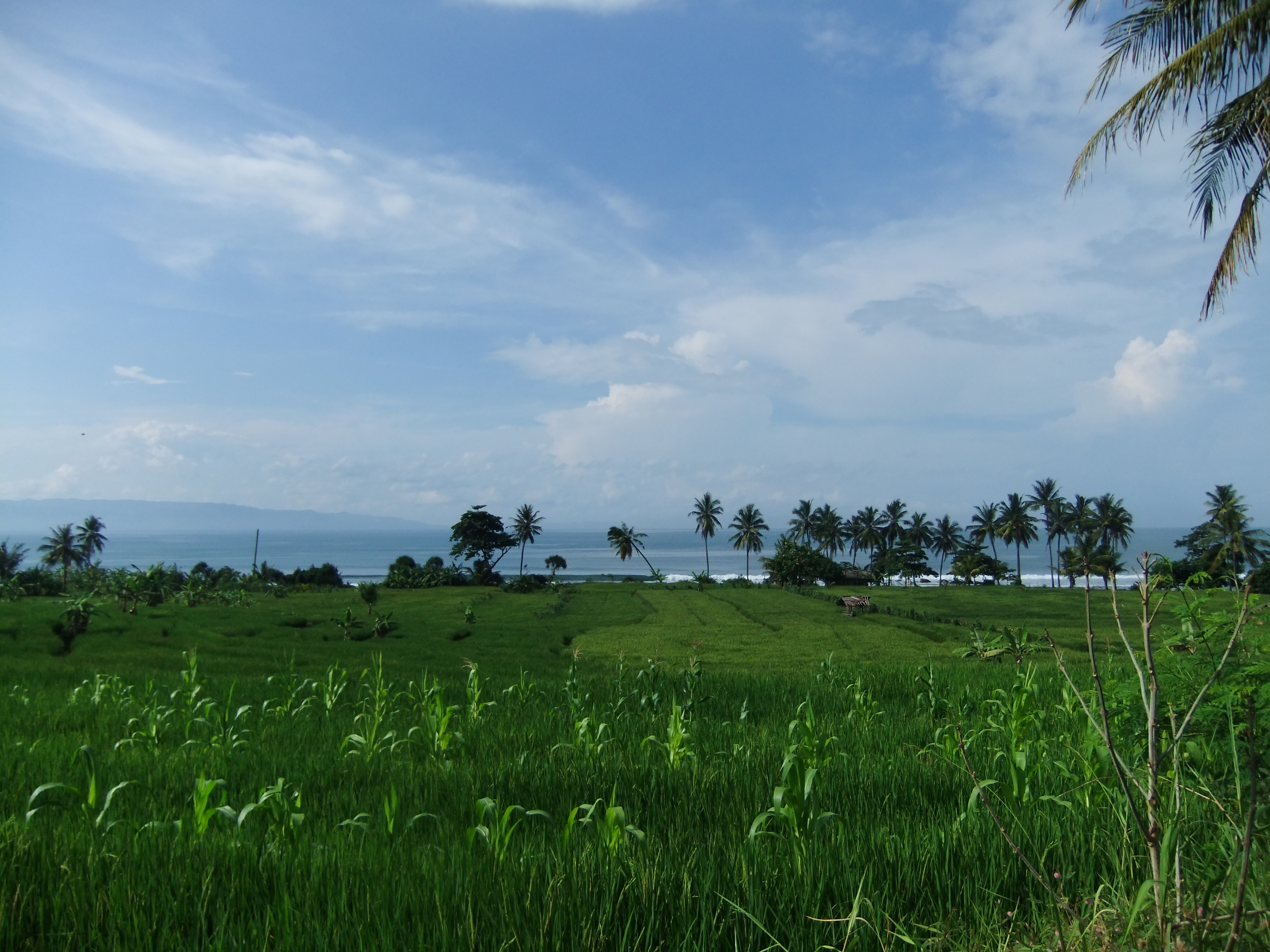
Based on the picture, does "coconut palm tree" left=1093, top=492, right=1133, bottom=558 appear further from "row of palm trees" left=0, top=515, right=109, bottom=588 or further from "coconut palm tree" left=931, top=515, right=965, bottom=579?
"row of palm trees" left=0, top=515, right=109, bottom=588

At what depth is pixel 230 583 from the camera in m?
47.6

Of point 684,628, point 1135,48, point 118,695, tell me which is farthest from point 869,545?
point 118,695

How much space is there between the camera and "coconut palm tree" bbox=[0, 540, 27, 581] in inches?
2189

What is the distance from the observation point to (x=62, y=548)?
69.3 m

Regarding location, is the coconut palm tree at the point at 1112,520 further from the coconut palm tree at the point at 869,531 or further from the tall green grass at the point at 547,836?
the tall green grass at the point at 547,836

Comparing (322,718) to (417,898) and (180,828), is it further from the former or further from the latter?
(417,898)

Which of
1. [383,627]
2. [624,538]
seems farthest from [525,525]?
[383,627]

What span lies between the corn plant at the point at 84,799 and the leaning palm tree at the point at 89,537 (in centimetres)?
7346

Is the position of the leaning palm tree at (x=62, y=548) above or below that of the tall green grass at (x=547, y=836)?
above

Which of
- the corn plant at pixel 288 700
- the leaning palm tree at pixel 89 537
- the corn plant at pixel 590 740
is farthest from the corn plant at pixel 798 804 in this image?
the leaning palm tree at pixel 89 537

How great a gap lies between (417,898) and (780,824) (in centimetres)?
231

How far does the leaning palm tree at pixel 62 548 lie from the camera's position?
68562mm

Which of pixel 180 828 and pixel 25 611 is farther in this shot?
pixel 25 611

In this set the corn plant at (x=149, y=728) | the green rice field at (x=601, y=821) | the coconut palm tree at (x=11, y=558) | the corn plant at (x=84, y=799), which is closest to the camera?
the green rice field at (x=601, y=821)
